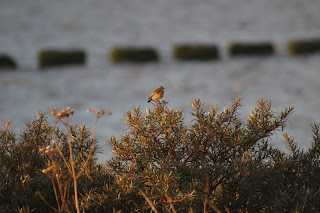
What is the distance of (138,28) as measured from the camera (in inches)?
629

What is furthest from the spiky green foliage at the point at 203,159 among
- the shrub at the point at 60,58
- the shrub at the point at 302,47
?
the shrub at the point at 302,47

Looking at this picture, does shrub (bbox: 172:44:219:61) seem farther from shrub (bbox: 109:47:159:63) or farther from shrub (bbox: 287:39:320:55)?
shrub (bbox: 287:39:320:55)

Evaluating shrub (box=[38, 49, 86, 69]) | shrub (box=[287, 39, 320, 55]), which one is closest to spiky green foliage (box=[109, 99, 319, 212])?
shrub (box=[38, 49, 86, 69])

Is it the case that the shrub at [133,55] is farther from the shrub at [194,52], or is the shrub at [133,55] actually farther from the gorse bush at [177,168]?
the gorse bush at [177,168]

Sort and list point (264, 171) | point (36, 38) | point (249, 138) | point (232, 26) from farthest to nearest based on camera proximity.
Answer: point (232, 26) → point (36, 38) → point (249, 138) → point (264, 171)

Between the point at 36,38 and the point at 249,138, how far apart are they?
13831 millimetres

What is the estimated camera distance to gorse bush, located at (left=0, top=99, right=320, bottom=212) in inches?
97.1

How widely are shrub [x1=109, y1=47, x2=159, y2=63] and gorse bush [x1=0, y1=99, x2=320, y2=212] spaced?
11.0 meters

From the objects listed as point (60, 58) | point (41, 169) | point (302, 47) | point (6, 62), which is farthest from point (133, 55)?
point (41, 169)

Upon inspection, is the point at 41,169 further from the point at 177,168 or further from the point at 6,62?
the point at 6,62

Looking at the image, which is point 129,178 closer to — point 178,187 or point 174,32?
point 178,187

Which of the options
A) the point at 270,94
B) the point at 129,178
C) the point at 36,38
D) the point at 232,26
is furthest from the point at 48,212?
the point at 232,26

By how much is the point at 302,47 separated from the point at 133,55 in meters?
6.49

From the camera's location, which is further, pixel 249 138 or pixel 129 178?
pixel 249 138
